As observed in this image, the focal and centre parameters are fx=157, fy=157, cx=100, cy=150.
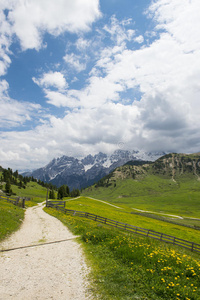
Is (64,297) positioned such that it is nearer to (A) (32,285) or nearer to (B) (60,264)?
(A) (32,285)

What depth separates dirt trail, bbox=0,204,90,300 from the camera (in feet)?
31.2

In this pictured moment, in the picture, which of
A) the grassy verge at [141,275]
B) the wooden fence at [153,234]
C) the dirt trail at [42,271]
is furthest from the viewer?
the wooden fence at [153,234]

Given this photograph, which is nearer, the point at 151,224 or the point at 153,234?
the point at 153,234

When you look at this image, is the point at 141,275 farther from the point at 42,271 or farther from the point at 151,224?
the point at 151,224

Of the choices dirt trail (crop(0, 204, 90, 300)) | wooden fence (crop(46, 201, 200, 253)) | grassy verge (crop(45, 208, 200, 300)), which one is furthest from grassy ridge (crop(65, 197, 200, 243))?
dirt trail (crop(0, 204, 90, 300))

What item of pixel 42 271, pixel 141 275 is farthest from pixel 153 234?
pixel 42 271

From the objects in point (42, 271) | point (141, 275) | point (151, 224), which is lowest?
point (151, 224)

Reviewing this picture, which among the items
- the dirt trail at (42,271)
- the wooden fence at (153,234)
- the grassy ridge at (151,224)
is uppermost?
the dirt trail at (42,271)

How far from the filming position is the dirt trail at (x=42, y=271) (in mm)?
9500

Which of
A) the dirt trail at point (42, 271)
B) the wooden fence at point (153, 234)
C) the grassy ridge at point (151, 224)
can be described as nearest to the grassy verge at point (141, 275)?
the dirt trail at point (42, 271)

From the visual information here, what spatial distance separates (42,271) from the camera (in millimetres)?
12172

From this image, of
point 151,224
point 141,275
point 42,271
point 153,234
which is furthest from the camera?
point 151,224

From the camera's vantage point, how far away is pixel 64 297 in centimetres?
923

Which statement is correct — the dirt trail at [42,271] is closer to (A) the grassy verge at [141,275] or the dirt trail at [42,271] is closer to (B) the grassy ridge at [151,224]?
(A) the grassy verge at [141,275]
